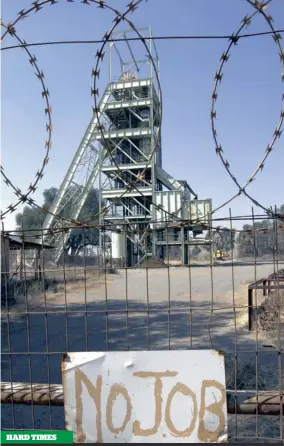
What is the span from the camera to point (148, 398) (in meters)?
2.97

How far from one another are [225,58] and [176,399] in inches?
104

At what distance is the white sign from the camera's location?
9.59 ft

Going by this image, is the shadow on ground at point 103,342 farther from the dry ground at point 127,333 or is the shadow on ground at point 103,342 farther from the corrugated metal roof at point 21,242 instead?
the corrugated metal roof at point 21,242

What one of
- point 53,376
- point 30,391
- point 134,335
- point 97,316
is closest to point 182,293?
point 97,316

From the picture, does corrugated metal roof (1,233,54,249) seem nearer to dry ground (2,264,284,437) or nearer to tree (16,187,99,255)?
tree (16,187,99,255)

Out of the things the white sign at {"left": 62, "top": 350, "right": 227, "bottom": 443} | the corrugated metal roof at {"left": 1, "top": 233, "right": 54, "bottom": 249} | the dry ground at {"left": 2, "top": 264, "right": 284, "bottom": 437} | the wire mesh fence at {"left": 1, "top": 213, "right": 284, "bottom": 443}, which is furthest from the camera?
the dry ground at {"left": 2, "top": 264, "right": 284, "bottom": 437}

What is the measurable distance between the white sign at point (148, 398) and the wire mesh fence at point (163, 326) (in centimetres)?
20

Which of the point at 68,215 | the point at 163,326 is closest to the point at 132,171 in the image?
the point at 163,326

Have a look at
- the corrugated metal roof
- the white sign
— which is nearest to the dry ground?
the white sign

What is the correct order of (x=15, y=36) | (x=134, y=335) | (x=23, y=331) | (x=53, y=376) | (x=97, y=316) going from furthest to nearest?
(x=97, y=316), (x=23, y=331), (x=134, y=335), (x=53, y=376), (x=15, y=36)

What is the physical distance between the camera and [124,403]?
2.99m

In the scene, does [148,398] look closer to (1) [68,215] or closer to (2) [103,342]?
(2) [103,342]

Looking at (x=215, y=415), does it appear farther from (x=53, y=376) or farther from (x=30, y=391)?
(x=53, y=376)

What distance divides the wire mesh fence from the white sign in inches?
8.0
